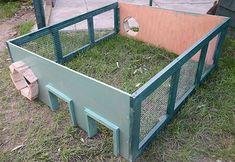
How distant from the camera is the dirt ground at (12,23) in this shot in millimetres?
4199

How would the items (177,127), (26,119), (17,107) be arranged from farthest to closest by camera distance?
(17,107), (26,119), (177,127)

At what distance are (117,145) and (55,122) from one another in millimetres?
719

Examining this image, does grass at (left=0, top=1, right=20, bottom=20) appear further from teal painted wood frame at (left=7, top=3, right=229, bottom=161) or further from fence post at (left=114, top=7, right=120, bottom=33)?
teal painted wood frame at (left=7, top=3, right=229, bottom=161)

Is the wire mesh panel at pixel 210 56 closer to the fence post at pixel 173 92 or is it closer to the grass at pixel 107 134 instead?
the grass at pixel 107 134

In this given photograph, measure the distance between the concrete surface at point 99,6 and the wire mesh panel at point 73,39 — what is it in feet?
0.96

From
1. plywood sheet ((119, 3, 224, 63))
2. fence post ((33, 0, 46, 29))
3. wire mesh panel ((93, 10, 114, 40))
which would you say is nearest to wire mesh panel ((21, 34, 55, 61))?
fence post ((33, 0, 46, 29))

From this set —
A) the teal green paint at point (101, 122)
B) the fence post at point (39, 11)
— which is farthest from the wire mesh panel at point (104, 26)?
the teal green paint at point (101, 122)

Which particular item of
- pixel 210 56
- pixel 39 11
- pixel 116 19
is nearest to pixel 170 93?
pixel 210 56

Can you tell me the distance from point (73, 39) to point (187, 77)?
1825mm

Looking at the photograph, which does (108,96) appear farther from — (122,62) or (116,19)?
(116,19)

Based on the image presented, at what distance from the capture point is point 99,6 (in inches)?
213

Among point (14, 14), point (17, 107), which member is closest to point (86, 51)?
point (17, 107)

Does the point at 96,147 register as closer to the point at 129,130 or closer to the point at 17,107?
the point at 129,130

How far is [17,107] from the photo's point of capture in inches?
103
